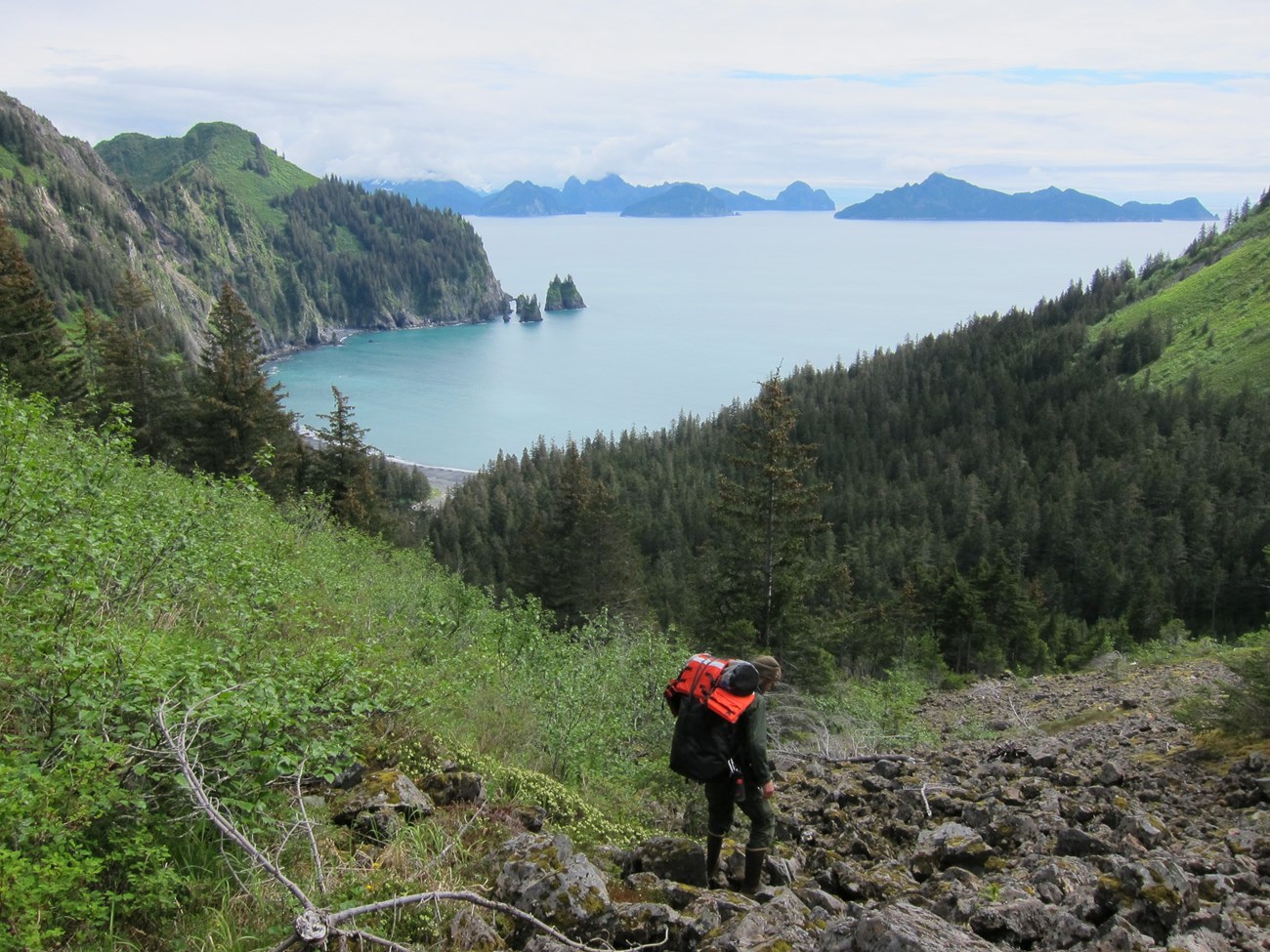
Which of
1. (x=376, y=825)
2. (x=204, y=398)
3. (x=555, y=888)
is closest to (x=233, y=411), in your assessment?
(x=204, y=398)

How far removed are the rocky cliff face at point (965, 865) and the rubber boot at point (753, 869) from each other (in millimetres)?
130

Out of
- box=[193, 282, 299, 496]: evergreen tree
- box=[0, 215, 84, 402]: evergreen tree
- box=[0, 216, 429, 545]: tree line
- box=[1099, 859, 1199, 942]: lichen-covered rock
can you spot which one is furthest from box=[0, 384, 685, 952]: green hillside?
box=[0, 215, 84, 402]: evergreen tree

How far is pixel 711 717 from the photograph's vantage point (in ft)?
20.2

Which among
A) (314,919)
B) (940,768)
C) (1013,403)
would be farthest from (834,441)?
(314,919)

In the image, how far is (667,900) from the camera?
5.54m

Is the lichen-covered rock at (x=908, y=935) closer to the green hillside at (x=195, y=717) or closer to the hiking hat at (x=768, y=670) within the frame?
the hiking hat at (x=768, y=670)

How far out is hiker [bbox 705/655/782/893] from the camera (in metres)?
6.07

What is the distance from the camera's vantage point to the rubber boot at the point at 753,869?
601 centimetres

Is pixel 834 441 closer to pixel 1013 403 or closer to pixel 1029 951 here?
pixel 1013 403

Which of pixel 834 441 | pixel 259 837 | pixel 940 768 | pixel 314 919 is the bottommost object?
pixel 834 441

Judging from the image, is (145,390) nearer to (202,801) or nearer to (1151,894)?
(202,801)

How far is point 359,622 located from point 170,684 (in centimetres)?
592

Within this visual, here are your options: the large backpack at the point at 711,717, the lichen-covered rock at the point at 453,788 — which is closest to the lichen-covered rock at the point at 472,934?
the large backpack at the point at 711,717

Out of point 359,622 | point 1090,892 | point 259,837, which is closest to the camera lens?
point 259,837
